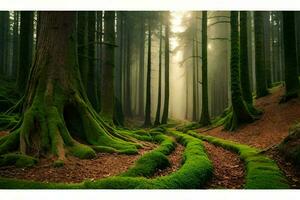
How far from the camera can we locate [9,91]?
34.7 feet

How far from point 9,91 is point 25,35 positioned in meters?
2.38

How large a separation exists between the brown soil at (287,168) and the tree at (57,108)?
9.37 ft

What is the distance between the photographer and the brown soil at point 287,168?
14.3 feet

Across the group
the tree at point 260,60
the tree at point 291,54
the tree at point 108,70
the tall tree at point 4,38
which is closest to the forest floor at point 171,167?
the tree at point 291,54

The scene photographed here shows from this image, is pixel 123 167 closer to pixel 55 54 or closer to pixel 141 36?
pixel 55 54

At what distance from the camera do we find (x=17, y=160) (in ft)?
16.7

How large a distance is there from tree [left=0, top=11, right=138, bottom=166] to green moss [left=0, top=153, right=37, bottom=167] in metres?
0.26

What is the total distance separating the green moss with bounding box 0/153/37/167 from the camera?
16.4 ft

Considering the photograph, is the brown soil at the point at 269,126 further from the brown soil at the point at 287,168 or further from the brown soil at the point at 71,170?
the brown soil at the point at 71,170

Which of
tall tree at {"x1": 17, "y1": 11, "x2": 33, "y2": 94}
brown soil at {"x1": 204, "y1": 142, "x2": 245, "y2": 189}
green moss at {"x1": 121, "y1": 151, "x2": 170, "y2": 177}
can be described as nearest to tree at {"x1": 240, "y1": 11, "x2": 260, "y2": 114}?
brown soil at {"x1": 204, "y1": 142, "x2": 245, "y2": 189}

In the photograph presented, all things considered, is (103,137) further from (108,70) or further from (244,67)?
(244,67)

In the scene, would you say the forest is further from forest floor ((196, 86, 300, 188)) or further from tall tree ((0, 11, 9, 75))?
tall tree ((0, 11, 9, 75))

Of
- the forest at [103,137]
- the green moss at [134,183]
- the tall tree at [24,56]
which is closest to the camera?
the green moss at [134,183]
